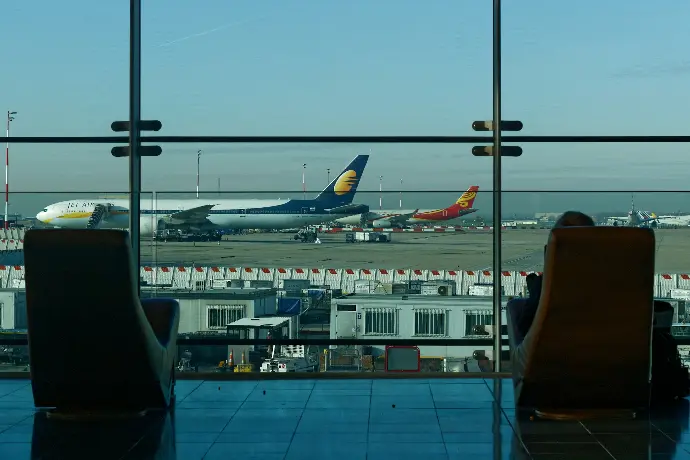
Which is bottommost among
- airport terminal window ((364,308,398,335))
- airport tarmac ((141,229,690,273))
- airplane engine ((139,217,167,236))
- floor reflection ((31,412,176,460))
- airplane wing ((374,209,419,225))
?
floor reflection ((31,412,176,460))

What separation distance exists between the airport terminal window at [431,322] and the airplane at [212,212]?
0.62 metres

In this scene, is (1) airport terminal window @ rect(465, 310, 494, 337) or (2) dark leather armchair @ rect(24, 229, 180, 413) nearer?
(2) dark leather armchair @ rect(24, 229, 180, 413)

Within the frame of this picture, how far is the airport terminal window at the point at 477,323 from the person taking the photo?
4.73m

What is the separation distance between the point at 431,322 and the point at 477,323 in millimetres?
236

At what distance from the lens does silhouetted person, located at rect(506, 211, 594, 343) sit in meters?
3.42

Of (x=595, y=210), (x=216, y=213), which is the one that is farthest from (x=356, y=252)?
(x=595, y=210)

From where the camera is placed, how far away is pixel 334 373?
14.9 feet

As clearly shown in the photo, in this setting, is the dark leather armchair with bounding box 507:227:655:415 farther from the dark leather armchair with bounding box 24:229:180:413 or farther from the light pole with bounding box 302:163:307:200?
the light pole with bounding box 302:163:307:200

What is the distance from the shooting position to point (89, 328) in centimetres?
332
